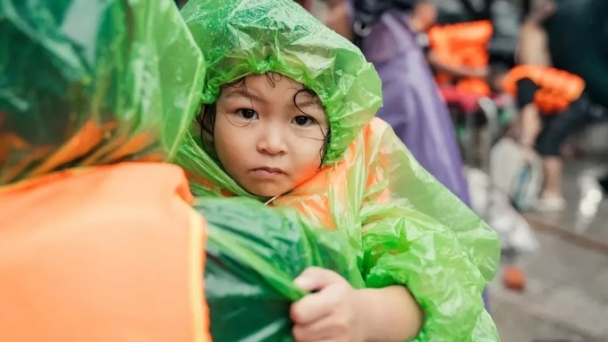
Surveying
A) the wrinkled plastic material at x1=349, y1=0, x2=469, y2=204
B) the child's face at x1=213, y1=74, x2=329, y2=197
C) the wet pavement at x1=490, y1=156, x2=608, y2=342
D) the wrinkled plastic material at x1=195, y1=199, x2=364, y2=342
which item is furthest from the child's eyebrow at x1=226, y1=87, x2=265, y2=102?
the wet pavement at x1=490, y1=156, x2=608, y2=342

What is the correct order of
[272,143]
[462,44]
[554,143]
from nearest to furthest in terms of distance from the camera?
[272,143] → [554,143] → [462,44]

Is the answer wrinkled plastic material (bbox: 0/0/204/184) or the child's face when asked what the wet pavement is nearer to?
the child's face

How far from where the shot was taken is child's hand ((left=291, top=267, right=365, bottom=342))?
26.2 inches

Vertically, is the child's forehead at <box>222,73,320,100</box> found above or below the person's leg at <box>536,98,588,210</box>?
above

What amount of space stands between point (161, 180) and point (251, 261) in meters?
0.10

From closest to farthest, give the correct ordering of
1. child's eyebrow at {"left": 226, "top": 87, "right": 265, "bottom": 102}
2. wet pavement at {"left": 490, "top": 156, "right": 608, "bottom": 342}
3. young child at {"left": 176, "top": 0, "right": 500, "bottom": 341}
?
young child at {"left": 176, "top": 0, "right": 500, "bottom": 341} → child's eyebrow at {"left": 226, "top": 87, "right": 265, "bottom": 102} → wet pavement at {"left": 490, "top": 156, "right": 608, "bottom": 342}

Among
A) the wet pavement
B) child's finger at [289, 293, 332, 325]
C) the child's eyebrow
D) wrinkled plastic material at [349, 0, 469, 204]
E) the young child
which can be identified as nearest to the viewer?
child's finger at [289, 293, 332, 325]

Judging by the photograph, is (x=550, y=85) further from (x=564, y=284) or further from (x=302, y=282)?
(x=302, y=282)

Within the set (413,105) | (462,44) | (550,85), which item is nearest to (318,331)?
(413,105)

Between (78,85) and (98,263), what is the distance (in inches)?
5.1

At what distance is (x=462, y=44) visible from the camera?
4.81 metres

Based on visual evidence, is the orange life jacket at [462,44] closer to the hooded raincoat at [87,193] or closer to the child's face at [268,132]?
the child's face at [268,132]

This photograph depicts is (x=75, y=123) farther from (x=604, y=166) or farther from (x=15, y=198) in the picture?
(x=604, y=166)

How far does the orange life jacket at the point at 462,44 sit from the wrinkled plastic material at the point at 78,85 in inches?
154
